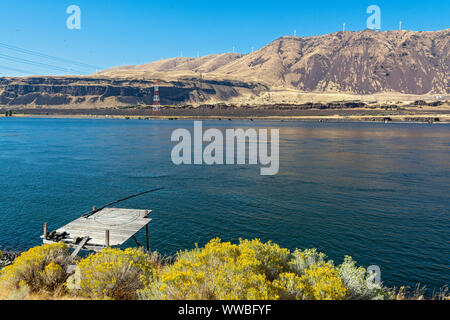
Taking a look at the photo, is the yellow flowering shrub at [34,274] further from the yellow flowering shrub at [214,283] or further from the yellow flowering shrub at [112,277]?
the yellow flowering shrub at [214,283]

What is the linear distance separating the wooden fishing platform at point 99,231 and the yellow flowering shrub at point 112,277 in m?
5.23

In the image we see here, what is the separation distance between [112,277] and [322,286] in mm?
7481

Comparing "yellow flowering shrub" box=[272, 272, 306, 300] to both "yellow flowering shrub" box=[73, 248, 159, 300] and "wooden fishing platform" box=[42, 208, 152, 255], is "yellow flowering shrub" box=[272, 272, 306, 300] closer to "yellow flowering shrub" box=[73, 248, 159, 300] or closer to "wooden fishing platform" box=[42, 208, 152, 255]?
"yellow flowering shrub" box=[73, 248, 159, 300]

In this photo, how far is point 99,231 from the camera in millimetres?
18656

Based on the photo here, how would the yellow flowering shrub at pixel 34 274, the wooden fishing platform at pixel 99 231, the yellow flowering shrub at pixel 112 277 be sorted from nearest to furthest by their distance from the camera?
1. the yellow flowering shrub at pixel 112 277
2. the yellow flowering shrub at pixel 34 274
3. the wooden fishing platform at pixel 99 231

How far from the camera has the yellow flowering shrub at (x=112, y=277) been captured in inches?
428

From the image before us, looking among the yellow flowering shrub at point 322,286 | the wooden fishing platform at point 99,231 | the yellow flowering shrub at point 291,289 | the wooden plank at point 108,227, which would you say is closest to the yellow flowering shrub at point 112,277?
the yellow flowering shrub at point 291,289

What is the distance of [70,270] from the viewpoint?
12.6m

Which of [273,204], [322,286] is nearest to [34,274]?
[322,286]

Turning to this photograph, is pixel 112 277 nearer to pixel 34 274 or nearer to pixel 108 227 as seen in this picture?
pixel 34 274

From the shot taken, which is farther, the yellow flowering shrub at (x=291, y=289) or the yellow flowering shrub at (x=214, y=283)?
the yellow flowering shrub at (x=291, y=289)

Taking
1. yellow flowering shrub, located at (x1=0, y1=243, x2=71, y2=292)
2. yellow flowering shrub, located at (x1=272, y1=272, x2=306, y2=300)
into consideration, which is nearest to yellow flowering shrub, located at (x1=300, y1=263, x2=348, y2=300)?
yellow flowering shrub, located at (x1=272, y1=272, x2=306, y2=300)
